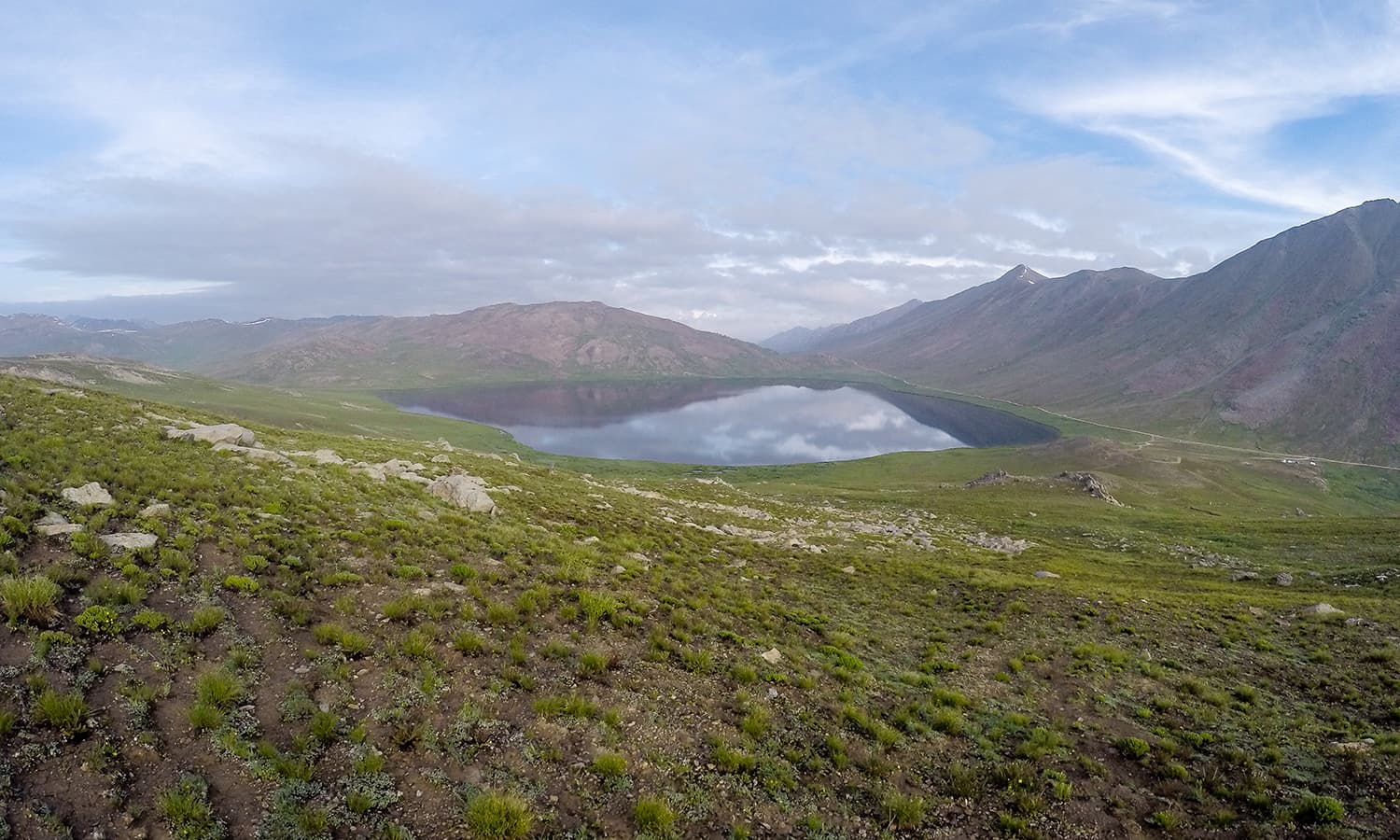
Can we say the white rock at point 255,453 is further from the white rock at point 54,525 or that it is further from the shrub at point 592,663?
the shrub at point 592,663

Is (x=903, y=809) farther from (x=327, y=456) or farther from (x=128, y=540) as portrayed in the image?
(x=327, y=456)

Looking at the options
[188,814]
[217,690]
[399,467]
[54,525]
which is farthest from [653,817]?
[399,467]

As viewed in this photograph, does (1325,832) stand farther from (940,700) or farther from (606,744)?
(606,744)

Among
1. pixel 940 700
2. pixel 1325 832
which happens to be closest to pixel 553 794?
pixel 940 700

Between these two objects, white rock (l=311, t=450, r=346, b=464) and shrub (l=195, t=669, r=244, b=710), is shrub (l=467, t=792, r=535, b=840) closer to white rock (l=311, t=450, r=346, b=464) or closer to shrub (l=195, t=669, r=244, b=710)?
shrub (l=195, t=669, r=244, b=710)

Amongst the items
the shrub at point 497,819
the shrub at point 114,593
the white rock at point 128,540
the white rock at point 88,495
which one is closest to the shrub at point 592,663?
the shrub at point 497,819
